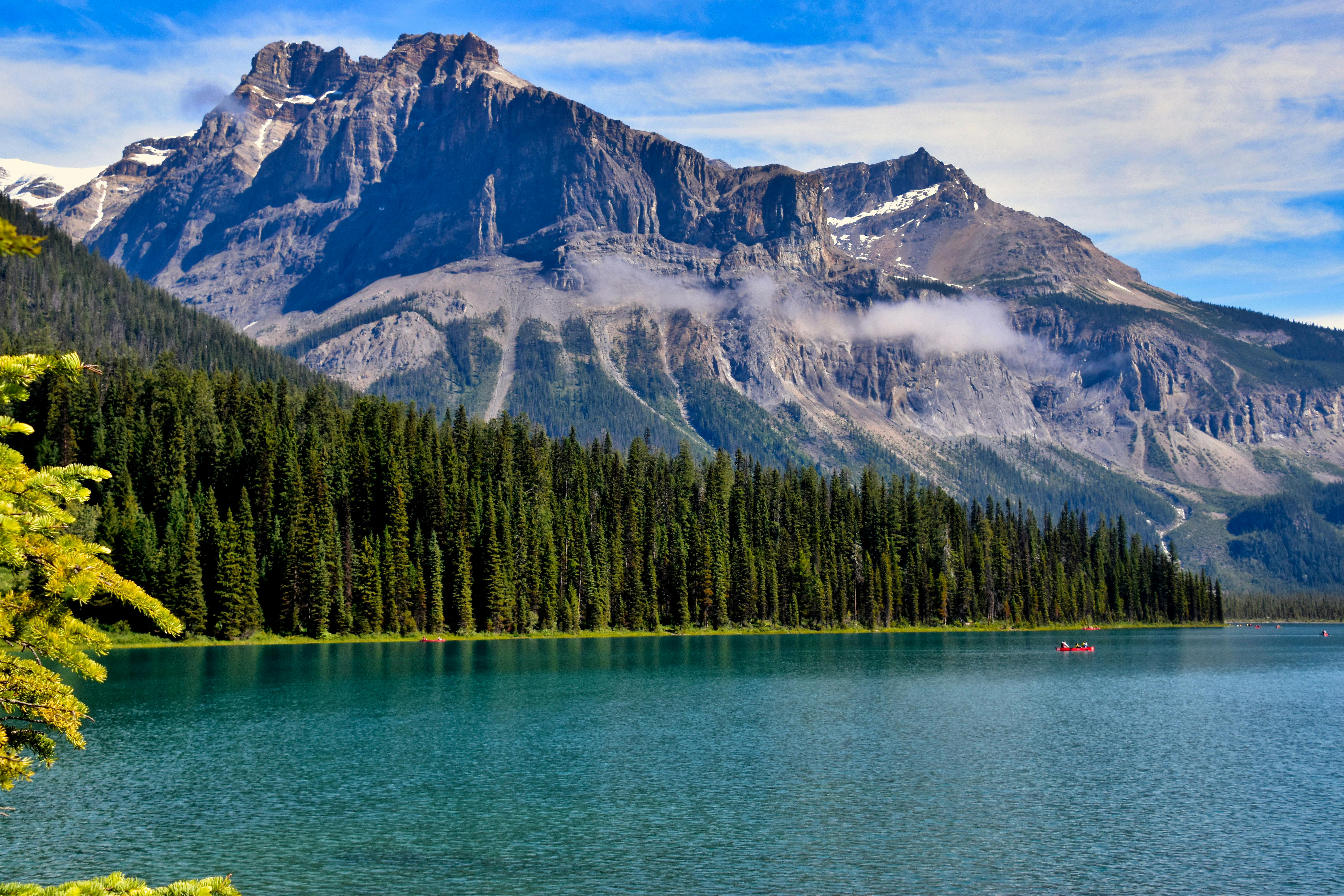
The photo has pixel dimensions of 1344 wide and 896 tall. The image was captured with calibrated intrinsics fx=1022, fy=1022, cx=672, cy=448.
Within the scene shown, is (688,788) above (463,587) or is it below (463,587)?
below

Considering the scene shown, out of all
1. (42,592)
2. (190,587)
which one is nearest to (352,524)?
(190,587)

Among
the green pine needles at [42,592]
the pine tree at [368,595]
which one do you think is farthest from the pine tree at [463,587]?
the green pine needles at [42,592]

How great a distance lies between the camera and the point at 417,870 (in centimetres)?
3797

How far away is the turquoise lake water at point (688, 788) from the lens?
38.0m

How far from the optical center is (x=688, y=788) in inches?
2060

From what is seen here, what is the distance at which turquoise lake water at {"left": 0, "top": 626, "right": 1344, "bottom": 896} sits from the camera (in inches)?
1497

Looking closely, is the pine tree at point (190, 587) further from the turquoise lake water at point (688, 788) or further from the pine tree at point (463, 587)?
the pine tree at point (463, 587)

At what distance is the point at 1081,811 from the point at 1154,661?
106843 mm

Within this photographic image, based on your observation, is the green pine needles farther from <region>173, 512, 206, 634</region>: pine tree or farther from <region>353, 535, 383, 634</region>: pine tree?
<region>353, 535, 383, 634</region>: pine tree

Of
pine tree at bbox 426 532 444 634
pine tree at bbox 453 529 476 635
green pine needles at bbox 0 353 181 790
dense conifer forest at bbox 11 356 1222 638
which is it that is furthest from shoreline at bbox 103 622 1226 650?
green pine needles at bbox 0 353 181 790

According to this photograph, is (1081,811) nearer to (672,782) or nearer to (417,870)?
(672,782)

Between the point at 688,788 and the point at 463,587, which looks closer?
the point at 688,788

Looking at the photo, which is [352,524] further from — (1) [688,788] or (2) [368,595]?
(1) [688,788]

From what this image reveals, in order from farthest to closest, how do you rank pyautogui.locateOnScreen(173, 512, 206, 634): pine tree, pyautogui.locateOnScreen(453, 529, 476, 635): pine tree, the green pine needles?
pyautogui.locateOnScreen(453, 529, 476, 635): pine tree < pyautogui.locateOnScreen(173, 512, 206, 634): pine tree < the green pine needles
